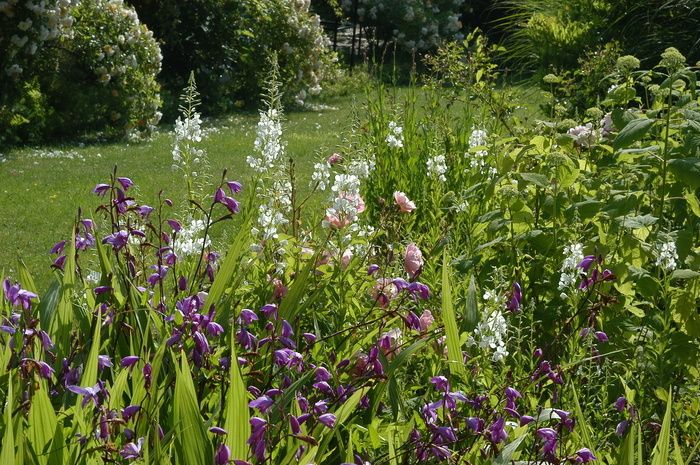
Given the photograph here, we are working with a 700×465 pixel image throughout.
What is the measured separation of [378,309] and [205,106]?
1108cm

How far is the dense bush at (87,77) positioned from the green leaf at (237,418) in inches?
346

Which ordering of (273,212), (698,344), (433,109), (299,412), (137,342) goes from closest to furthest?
1. (299,412)
2. (137,342)
3. (698,344)
4. (273,212)
5. (433,109)

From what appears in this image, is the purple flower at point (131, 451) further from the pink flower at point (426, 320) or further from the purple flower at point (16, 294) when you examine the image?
the pink flower at point (426, 320)

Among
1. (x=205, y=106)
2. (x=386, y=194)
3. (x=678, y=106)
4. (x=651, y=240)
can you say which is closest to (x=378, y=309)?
(x=651, y=240)

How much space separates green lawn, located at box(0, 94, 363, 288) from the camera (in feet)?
21.2

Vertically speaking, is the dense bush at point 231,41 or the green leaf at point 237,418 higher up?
the green leaf at point 237,418

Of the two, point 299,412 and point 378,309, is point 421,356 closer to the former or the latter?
point 378,309

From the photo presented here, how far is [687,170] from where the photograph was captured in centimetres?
288

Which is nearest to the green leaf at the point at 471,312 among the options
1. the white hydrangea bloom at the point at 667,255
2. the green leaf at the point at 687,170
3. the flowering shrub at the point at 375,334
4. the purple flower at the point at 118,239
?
the flowering shrub at the point at 375,334

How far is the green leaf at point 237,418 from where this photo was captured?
1855 mm

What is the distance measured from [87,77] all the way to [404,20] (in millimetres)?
10302

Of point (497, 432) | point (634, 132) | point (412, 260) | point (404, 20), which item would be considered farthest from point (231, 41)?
point (497, 432)

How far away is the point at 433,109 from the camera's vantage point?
581cm

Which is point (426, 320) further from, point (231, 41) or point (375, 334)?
point (231, 41)
